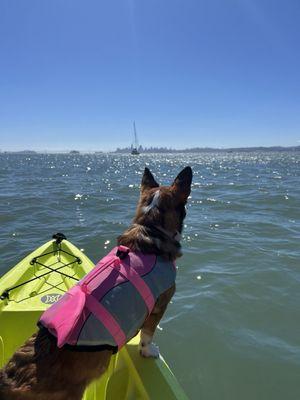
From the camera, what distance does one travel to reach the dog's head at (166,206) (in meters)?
3.94

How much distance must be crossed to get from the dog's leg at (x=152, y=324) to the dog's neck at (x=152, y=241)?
406 mm

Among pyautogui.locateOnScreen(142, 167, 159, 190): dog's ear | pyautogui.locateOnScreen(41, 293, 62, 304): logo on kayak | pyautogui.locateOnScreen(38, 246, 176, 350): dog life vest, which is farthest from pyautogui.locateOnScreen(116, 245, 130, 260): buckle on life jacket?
pyautogui.locateOnScreen(41, 293, 62, 304): logo on kayak

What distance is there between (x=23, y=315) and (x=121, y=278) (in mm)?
2118

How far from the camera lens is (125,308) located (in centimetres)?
308

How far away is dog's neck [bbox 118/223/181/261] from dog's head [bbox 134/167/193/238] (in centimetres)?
5

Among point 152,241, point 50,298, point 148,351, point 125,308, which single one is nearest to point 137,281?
point 125,308

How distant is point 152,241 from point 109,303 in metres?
0.92

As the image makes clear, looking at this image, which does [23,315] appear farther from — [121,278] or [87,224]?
[87,224]

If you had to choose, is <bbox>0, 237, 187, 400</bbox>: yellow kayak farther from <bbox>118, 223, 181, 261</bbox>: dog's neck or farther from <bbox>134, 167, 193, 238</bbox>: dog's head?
<bbox>134, 167, 193, 238</bbox>: dog's head

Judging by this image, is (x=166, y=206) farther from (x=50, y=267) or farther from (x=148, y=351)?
(x=50, y=267)

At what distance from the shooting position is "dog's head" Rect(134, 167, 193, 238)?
3.94 meters

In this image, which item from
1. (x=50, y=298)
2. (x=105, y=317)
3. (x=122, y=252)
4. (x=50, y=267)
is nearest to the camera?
(x=105, y=317)

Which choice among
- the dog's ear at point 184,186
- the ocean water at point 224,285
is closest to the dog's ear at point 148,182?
the dog's ear at point 184,186

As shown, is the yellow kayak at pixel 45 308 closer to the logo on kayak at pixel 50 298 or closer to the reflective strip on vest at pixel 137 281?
the logo on kayak at pixel 50 298
